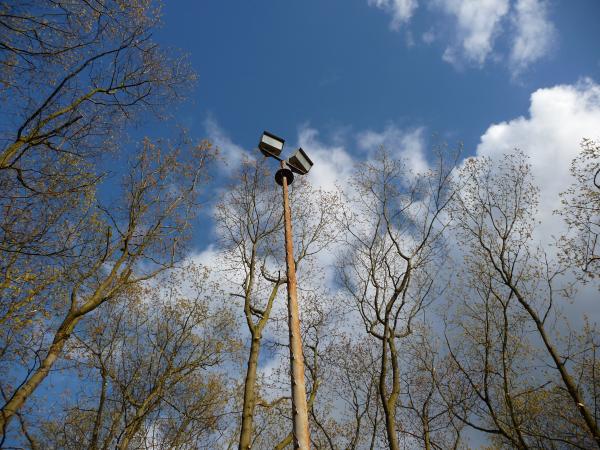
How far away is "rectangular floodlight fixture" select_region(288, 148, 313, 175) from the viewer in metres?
6.02

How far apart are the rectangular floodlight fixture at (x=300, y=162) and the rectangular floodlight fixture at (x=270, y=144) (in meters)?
0.27

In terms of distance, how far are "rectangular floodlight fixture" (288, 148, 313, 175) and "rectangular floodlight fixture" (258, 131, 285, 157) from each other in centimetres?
27

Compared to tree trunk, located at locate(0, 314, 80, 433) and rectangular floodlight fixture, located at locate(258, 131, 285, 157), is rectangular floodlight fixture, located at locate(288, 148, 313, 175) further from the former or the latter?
tree trunk, located at locate(0, 314, 80, 433)

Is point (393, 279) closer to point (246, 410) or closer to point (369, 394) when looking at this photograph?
point (246, 410)

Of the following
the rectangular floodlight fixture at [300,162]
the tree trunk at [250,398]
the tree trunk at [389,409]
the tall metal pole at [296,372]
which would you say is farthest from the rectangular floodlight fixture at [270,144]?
the tree trunk at [389,409]

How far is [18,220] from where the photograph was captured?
6992 mm

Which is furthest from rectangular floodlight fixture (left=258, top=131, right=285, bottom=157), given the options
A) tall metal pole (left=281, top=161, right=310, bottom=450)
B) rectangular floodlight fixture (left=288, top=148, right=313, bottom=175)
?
tall metal pole (left=281, top=161, right=310, bottom=450)

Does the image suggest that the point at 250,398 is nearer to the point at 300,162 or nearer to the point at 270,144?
the point at 300,162

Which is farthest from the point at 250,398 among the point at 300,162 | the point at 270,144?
the point at 270,144

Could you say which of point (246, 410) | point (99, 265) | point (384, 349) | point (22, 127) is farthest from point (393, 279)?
point (22, 127)

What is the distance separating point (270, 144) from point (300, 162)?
1.95 ft

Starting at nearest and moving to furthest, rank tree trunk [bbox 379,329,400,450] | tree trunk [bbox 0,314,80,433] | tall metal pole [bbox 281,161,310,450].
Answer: tall metal pole [bbox 281,161,310,450], tree trunk [bbox 0,314,80,433], tree trunk [bbox 379,329,400,450]

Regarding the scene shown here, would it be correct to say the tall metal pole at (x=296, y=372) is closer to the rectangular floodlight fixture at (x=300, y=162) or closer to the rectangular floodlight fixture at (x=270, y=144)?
the rectangular floodlight fixture at (x=300, y=162)

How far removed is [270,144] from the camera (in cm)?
584
